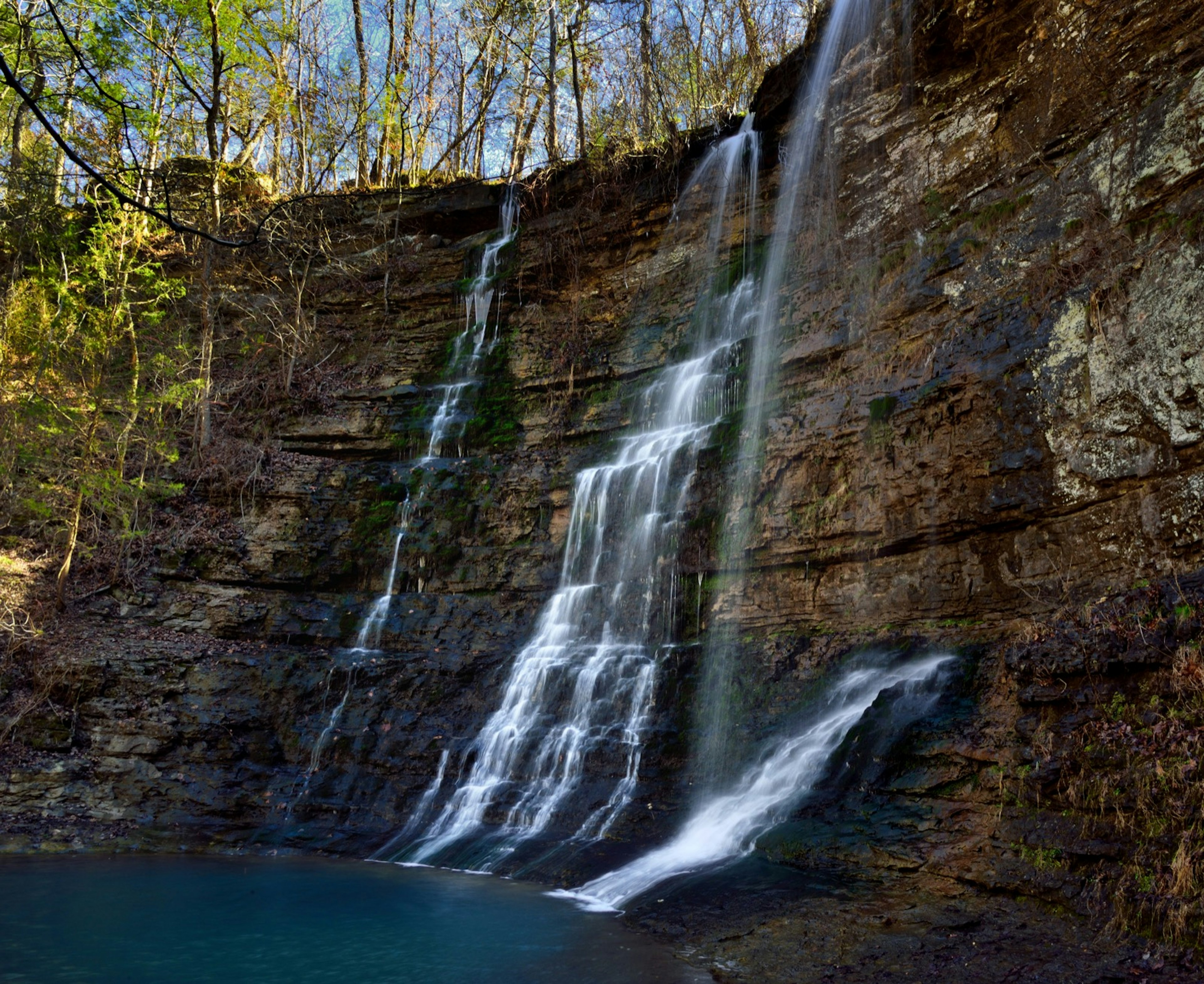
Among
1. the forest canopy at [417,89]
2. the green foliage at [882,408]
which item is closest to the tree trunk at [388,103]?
the forest canopy at [417,89]

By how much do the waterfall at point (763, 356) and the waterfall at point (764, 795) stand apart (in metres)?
0.54

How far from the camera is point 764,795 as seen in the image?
8898 millimetres

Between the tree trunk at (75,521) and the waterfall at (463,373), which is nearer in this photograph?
the tree trunk at (75,521)

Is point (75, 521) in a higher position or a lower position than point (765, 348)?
lower

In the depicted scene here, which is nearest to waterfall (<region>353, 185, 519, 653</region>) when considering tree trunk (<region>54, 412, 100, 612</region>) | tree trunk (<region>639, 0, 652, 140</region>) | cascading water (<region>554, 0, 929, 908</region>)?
tree trunk (<region>639, 0, 652, 140</region>)

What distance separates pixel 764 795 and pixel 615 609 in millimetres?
4063

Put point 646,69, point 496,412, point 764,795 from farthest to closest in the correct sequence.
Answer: point 646,69 → point 496,412 → point 764,795

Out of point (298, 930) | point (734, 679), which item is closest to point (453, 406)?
point (734, 679)

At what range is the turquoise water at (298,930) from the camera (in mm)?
6266

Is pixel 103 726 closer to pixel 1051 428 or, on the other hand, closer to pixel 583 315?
pixel 583 315

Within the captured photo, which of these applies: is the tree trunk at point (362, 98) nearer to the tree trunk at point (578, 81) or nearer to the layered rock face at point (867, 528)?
the tree trunk at point (578, 81)

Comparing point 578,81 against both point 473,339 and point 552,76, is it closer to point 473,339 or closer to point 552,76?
point 552,76

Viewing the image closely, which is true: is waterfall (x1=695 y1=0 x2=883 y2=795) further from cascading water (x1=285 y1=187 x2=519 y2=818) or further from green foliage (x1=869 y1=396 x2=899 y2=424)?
cascading water (x1=285 y1=187 x2=519 y2=818)

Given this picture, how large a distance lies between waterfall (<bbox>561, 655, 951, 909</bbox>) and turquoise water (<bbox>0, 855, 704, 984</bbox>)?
682mm
